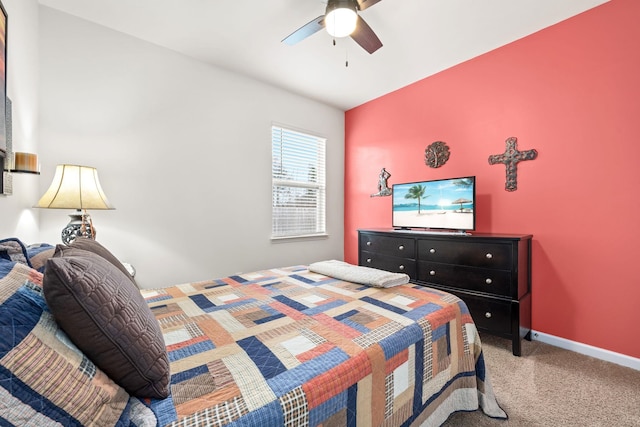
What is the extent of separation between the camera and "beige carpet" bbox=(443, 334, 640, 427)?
1.53 metres

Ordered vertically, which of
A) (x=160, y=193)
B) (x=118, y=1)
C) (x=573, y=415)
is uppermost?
(x=118, y=1)

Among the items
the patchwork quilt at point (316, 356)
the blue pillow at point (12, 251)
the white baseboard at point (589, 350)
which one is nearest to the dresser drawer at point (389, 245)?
the patchwork quilt at point (316, 356)

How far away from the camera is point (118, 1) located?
6.91 ft

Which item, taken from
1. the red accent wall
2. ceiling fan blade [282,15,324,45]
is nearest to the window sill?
the red accent wall

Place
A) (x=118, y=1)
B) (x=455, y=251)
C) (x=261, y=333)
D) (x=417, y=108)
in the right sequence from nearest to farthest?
1. (x=261, y=333)
2. (x=118, y=1)
3. (x=455, y=251)
4. (x=417, y=108)

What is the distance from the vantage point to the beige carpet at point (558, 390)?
1525 mm

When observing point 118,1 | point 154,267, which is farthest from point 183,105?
point 154,267

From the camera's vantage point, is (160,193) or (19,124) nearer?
(19,124)

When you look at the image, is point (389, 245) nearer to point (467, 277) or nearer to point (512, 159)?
point (467, 277)

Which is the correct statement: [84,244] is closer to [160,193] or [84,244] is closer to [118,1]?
[160,193]

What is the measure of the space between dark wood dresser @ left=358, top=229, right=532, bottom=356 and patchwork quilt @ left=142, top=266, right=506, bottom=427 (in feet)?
3.08

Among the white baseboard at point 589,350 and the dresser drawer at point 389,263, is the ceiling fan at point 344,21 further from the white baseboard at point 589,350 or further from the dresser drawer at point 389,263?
the white baseboard at point 589,350

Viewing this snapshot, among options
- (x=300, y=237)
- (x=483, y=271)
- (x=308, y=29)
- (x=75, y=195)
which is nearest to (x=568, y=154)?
(x=483, y=271)

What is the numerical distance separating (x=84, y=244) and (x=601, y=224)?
11.3 feet
